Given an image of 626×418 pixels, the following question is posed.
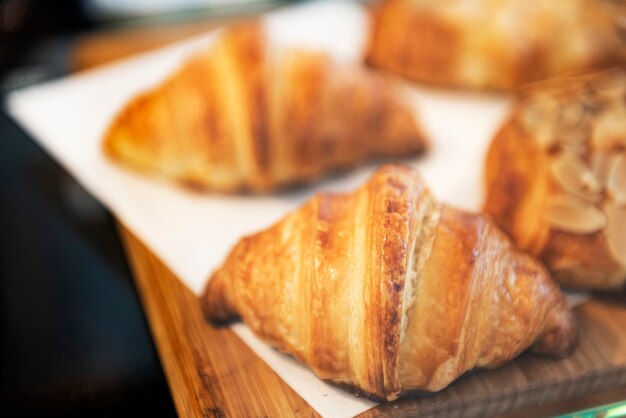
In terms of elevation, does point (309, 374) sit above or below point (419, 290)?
below

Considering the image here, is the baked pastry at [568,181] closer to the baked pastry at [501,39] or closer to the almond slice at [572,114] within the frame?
the almond slice at [572,114]

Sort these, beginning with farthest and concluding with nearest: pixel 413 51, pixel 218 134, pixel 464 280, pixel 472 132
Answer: pixel 413 51 → pixel 472 132 → pixel 218 134 → pixel 464 280

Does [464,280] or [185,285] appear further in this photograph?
[185,285]

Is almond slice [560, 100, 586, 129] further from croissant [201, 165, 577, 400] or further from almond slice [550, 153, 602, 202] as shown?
croissant [201, 165, 577, 400]

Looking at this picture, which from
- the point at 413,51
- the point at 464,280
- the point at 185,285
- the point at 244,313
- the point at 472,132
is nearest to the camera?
the point at 464,280

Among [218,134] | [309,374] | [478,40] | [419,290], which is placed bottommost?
[309,374]

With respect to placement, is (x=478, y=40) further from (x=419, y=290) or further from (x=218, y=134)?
(x=419, y=290)

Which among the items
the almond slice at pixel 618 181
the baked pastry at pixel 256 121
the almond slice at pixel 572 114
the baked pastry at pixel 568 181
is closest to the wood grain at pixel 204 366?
the baked pastry at pixel 256 121

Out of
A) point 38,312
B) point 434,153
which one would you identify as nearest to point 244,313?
point 38,312
